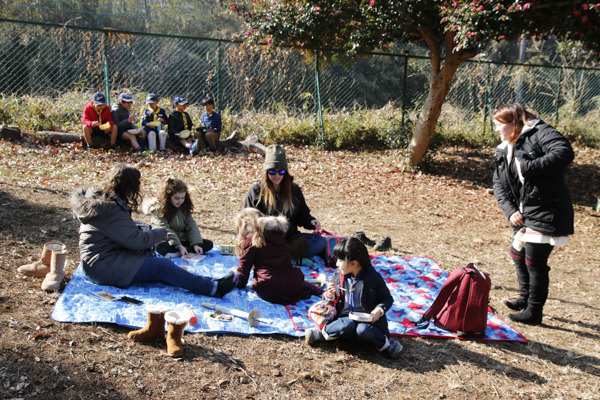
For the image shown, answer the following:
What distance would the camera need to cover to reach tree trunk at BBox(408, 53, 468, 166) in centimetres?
883

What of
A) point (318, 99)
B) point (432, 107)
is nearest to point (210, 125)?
point (318, 99)

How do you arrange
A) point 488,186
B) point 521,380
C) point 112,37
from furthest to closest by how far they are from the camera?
point 112,37, point 488,186, point 521,380

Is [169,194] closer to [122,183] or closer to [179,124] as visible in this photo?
[122,183]

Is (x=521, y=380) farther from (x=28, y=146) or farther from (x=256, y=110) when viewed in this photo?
(x=256, y=110)

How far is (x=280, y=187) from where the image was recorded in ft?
15.8

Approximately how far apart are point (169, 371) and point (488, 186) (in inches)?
313

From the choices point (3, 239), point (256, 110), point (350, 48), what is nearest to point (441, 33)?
point (350, 48)

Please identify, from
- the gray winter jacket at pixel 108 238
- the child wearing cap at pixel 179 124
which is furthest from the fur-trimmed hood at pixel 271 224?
the child wearing cap at pixel 179 124

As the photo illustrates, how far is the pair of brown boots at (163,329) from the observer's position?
2.99 metres

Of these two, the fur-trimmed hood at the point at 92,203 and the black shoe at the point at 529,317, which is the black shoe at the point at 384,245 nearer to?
the black shoe at the point at 529,317

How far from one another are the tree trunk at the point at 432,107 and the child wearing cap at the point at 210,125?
4158 mm

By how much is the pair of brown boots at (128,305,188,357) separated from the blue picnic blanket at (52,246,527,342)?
0.59 feet

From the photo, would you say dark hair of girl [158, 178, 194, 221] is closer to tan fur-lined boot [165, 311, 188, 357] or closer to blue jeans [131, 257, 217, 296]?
blue jeans [131, 257, 217, 296]

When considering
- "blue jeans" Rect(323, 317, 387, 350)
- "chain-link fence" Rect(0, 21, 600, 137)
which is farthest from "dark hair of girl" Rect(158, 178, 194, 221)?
"chain-link fence" Rect(0, 21, 600, 137)
